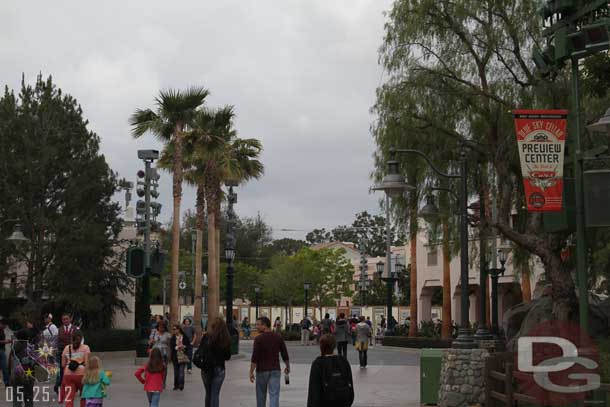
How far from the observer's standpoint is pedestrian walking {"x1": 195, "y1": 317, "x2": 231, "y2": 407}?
13.9 metres

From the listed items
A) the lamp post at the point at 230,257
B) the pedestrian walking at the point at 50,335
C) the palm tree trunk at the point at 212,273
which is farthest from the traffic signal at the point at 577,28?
the palm tree trunk at the point at 212,273

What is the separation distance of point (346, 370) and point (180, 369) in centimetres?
1224

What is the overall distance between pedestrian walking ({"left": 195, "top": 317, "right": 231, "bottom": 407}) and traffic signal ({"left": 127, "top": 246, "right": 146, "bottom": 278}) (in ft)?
35.8

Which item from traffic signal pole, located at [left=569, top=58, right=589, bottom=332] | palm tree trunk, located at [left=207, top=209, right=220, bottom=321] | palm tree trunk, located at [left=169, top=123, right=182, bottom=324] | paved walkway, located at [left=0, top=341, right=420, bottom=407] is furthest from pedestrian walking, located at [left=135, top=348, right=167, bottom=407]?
palm tree trunk, located at [left=207, top=209, right=220, bottom=321]

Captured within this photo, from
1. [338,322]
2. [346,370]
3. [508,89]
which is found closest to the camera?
[346,370]

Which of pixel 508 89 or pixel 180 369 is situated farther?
pixel 508 89

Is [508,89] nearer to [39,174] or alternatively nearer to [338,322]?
[338,322]

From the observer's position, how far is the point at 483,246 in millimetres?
25641

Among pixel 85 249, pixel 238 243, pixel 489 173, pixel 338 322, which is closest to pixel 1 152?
pixel 85 249

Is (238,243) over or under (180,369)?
over

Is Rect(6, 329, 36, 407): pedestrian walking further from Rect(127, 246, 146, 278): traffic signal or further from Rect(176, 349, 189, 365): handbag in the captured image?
Rect(127, 246, 146, 278): traffic signal

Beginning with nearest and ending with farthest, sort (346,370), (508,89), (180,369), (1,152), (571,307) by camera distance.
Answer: (346,370), (180,369), (571,307), (508,89), (1,152)

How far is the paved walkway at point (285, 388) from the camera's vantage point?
1842 cm

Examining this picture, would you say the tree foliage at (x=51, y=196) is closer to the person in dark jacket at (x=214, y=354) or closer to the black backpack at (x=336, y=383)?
the person in dark jacket at (x=214, y=354)
